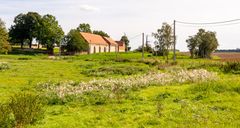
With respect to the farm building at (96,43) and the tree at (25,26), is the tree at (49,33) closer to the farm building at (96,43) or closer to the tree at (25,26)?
the tree at (25,26)

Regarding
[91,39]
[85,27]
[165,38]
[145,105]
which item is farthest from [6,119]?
[85,27]

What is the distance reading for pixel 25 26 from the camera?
115188 millimetres

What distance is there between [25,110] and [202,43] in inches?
3544

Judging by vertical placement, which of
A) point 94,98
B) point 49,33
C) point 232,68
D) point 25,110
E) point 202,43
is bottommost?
point 94,98

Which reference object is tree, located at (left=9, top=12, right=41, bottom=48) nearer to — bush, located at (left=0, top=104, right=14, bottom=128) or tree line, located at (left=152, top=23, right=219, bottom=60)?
tree line, located at (left=152, top=23, right=219, bottom=60)

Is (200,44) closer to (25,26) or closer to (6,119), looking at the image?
(25,26)

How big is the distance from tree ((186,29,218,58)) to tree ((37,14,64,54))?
37.6 metres

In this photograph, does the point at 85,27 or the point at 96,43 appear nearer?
the point at 96,43

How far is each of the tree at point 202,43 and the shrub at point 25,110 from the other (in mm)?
87803

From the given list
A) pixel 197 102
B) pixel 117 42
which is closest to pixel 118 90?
pixel 197 102

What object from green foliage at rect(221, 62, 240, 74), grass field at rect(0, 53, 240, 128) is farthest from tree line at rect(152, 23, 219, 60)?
grass field at rect(0, 53, 240, 128)

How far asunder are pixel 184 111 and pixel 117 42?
146 m

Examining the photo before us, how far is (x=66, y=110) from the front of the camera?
16.0m

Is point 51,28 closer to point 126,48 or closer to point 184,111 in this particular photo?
point 126,48
